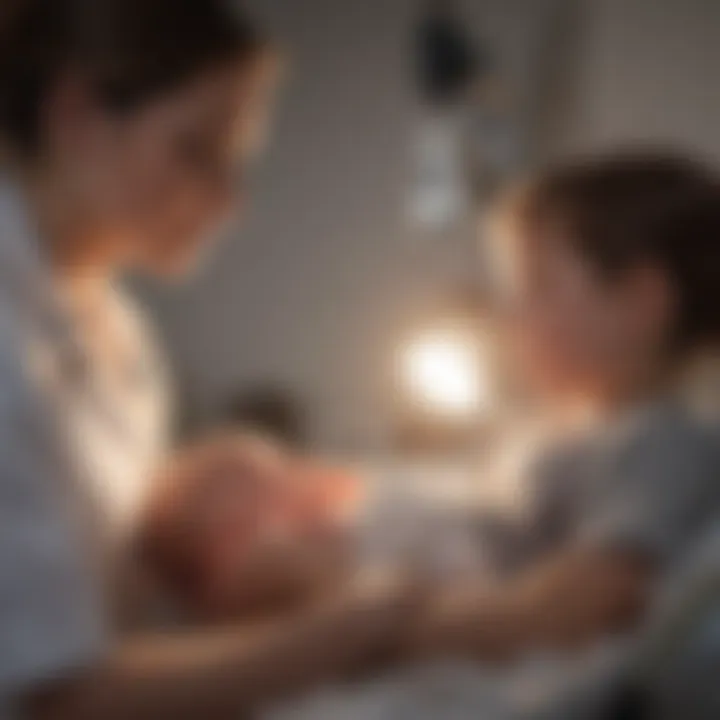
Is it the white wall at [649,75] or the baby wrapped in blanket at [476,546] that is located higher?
the white wall at [649,75]

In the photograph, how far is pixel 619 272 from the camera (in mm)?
793

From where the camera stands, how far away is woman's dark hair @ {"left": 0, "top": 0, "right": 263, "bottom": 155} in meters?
0.74

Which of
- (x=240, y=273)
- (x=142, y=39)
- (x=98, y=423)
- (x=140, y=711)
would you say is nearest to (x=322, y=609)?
(x=140, y=711)

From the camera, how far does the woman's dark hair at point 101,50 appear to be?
74cm

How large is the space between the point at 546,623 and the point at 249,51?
384 mm

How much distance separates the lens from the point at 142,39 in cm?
75

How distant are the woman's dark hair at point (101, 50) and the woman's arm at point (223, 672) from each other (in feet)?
1.03

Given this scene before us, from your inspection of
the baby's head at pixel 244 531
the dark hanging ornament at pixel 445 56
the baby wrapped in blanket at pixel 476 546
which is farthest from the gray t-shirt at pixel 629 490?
the dark hanging ornament at pixel 445 56

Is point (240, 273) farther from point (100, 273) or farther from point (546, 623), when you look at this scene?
point (546, 623)

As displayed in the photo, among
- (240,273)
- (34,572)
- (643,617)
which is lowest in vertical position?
(643,617)

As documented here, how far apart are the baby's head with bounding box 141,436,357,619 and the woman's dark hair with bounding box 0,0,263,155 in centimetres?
23

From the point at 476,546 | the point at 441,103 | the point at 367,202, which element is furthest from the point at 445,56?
the point at 476,546

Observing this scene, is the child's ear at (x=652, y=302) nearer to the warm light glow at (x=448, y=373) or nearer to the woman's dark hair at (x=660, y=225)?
the woman's dark hair at (x=660, y=225)

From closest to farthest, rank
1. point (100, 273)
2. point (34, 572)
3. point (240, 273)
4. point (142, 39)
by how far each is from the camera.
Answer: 1. point (34, 572)
2. point (142, 39)
3. point (100, 273)
4. point (240, 273)
